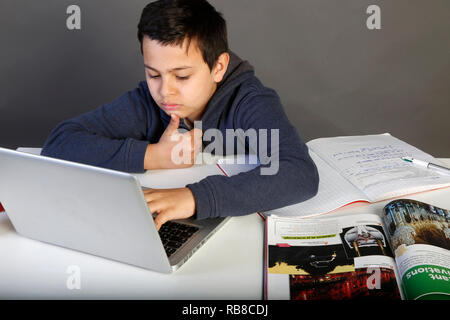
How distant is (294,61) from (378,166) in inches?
57.2

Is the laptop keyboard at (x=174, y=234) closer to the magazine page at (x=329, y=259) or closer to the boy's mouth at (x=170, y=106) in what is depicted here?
the magazine page at (x=329, y=259)

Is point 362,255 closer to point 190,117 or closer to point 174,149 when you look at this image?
point 174,149

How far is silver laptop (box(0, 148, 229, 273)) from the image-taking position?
2.16 feet

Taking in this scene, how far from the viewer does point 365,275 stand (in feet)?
2.37

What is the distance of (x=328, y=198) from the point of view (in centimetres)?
98

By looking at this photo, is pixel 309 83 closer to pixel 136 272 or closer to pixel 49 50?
pixel 49 50

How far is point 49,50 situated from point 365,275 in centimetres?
217

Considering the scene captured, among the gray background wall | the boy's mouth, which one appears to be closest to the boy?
the boy's mouth

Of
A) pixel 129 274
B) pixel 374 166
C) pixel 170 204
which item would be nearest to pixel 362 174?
pixel 374 166

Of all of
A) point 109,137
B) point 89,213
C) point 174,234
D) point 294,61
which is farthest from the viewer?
point 294,61

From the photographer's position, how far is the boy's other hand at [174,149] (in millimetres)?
1155

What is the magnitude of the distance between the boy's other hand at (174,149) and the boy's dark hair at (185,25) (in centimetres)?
18

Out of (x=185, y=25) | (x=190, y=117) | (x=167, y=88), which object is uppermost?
(x=185, y=25)
